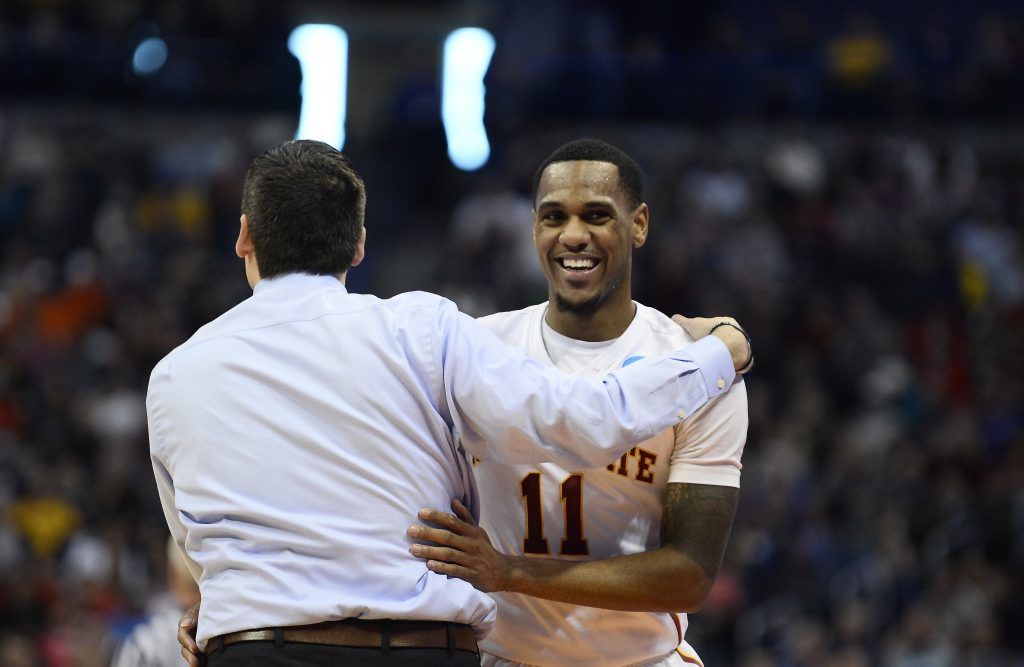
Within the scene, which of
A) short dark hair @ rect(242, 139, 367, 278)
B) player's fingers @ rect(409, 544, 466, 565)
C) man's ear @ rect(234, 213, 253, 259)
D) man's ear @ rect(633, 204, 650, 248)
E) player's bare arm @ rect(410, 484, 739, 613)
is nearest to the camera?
player's fingers @ rect(409, 544, 466, 565)

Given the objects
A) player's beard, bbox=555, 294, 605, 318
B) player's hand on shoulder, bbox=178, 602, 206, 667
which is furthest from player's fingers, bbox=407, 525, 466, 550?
player's beard, bbox=555, 294, 605, 318

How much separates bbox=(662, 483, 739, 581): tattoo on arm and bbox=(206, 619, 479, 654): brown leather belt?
110cm

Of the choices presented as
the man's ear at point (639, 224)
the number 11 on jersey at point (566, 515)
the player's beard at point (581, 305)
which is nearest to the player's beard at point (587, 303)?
the player's beard at point (581, 305)

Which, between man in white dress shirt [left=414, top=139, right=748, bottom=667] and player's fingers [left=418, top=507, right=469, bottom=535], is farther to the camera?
man in white dress shirt [left=414, top=139, right=748, bottom=667]

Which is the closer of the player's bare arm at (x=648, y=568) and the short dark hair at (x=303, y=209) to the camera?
the short dark hair at (x=303, y=209)

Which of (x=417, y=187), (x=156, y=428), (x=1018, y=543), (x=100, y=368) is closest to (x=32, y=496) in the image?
(x=100, y=368)

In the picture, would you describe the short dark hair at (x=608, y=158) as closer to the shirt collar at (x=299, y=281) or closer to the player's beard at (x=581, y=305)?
the player's beard at (x=581, y=305)

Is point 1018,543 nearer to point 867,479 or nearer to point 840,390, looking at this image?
point 867,479

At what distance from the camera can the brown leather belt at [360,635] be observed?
359 centimetres

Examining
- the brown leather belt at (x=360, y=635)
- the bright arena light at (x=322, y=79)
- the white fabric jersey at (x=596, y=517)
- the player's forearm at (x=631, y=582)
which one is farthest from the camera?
the bright arena light at (x=322, y=79)

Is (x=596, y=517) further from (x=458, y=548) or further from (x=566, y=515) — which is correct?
(x=458, y=548)

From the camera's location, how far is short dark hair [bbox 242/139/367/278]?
3.86 metres

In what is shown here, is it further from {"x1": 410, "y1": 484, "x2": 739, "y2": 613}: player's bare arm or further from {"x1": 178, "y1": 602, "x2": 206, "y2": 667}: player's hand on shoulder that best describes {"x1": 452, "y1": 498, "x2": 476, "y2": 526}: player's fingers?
{"x1": 178, "y1": 602, "x2": 206, "y2": 667}: player's hand on shoulder

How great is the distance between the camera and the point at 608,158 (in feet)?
16.2
